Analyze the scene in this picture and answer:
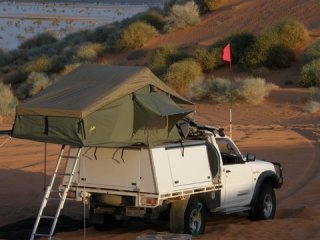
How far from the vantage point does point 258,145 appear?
26.0m

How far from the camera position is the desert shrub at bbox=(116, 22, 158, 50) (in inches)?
2135

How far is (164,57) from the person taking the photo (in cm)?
4678

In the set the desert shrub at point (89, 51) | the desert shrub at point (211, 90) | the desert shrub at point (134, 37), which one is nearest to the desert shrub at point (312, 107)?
the desert shrub at point (211, 90)

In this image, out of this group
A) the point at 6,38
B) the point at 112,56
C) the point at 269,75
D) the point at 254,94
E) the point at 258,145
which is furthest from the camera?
the point at 6,38

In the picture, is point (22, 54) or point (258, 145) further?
point (22, 54)

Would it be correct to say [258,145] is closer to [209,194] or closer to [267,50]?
[209,194]

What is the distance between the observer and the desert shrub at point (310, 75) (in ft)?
125

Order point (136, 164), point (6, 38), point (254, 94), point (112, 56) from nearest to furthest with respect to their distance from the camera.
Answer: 1. point (136, 164)
2. point (254, 94)
3. point (112, 56)
4. point (6, 38)

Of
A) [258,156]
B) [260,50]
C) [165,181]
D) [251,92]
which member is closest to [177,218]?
[165,181]

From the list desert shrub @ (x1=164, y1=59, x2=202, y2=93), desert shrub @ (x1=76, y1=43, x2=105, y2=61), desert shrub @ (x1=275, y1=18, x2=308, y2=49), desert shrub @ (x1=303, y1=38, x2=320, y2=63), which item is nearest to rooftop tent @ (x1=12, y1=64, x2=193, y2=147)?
desert shrub @ (x1=164, y1=59, x2=202, y2=93)

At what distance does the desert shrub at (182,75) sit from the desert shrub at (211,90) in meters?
2.01

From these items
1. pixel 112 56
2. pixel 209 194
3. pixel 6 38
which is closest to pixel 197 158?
pixel 209 194

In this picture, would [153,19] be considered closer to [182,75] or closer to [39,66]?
[39,66]

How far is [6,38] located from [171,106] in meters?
69.1
